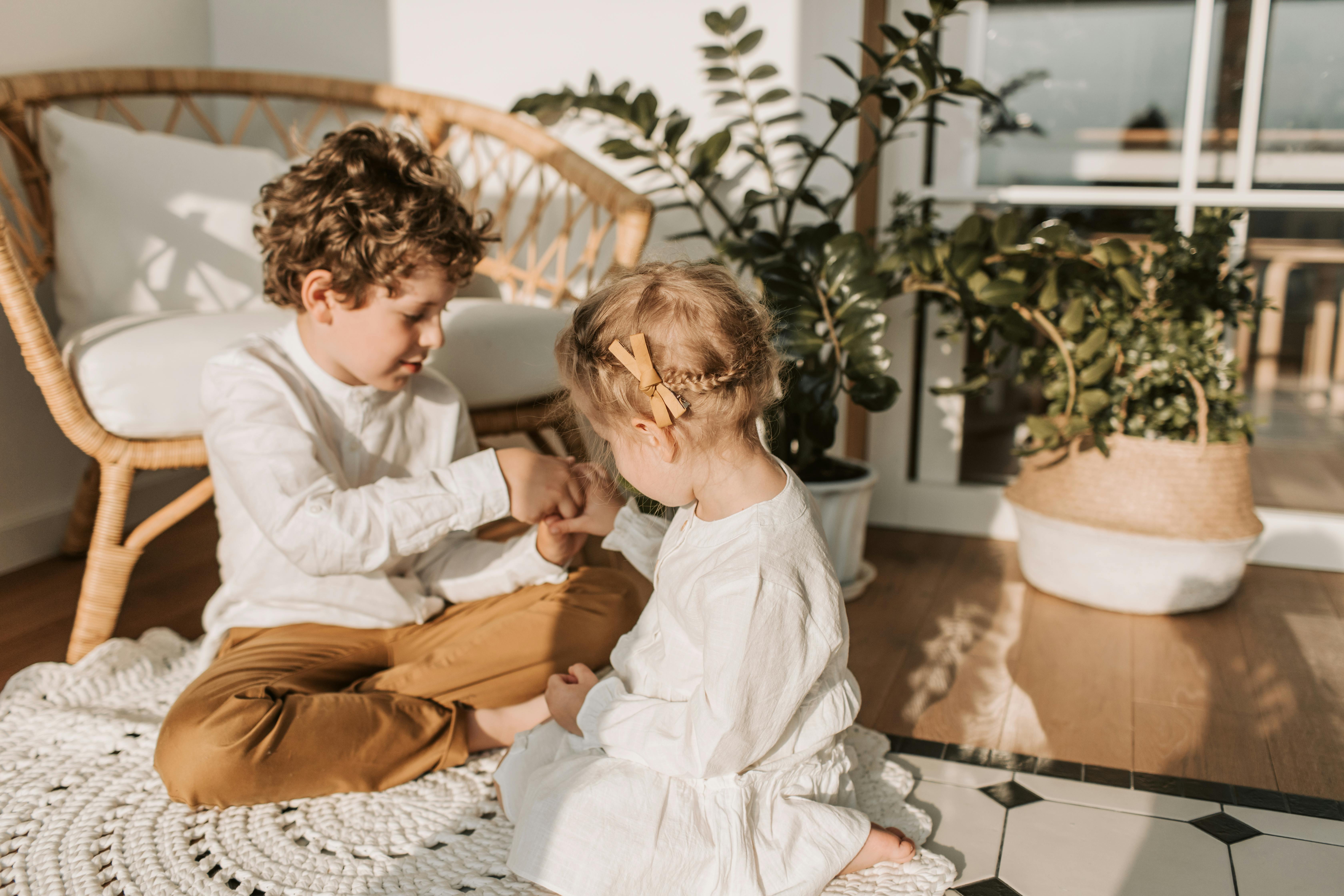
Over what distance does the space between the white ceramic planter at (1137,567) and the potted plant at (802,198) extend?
0.31 meters

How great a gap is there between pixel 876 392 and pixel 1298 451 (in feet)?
3.45

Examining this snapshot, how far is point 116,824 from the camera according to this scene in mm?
979

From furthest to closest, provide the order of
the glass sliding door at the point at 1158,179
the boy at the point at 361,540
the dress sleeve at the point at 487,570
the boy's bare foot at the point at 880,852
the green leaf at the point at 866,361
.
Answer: the glass sliding door at the point at 1158,179, the green leaf at the point at 866,361, the dress sleeve at the point at 487,570, the boy at the point at 361,540, the boy's bare foot at the point at 880,852

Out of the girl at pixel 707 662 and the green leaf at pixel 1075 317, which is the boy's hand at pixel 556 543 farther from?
the green leaf at pixel 1075 317

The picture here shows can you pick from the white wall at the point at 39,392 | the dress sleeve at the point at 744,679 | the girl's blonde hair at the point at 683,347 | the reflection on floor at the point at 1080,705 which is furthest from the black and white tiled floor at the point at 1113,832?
the white wall at the point at 39,392

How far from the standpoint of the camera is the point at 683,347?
0.82 m

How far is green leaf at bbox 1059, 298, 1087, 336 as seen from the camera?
1.53m

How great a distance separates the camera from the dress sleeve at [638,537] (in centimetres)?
106

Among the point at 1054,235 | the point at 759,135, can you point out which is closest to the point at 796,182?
the point at 759,135

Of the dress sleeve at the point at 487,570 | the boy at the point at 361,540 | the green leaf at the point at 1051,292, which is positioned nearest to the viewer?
the boy at the point at 361,540

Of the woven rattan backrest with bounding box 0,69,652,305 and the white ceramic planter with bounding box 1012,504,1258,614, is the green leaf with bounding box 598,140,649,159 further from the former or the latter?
the white ceramic planter with bounding box 1012,504,1258,614

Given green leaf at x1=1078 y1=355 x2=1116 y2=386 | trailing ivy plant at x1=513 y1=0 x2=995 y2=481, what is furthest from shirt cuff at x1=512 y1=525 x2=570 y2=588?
green leaf at x1=1078 y1=355 x2=1116 y2=386

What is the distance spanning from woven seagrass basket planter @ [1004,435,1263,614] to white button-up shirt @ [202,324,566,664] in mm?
846

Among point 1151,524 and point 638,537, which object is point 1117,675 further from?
point 638,537
